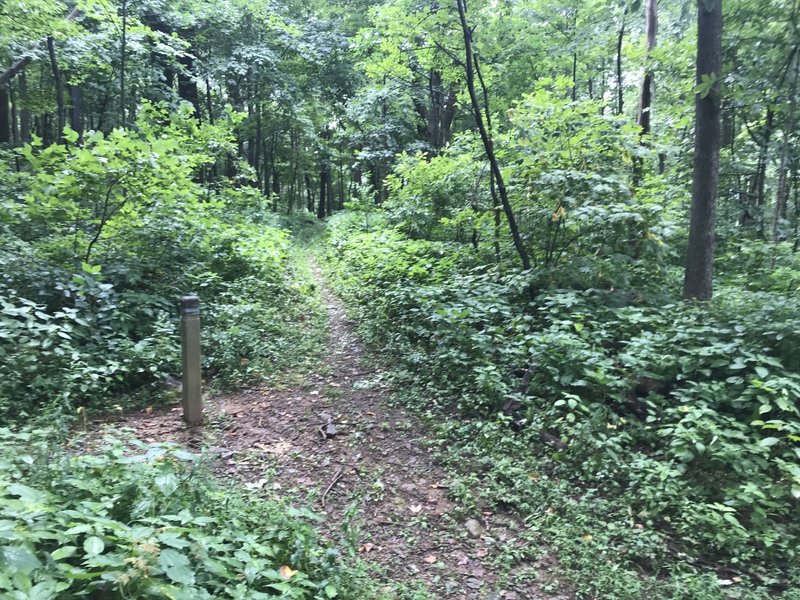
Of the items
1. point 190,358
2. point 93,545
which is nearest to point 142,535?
point 93,545

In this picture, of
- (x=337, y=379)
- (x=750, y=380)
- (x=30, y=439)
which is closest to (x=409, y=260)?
(x=337, y=379)

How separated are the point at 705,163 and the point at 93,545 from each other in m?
7.45

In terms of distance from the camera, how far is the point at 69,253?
20.4 feet

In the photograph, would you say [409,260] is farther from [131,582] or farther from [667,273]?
[131,582]

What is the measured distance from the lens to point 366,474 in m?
4.19

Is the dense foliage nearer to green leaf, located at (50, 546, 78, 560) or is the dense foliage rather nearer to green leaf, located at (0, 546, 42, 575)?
green leaf, located at (50, 546, 78, 560)

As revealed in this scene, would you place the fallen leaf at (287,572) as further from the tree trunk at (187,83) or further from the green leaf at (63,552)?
the tree trunk at (187,83)

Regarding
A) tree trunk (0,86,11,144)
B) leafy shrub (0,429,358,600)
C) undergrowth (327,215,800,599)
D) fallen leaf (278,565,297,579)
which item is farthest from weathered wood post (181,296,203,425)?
tree trunk (0,86,11,144)

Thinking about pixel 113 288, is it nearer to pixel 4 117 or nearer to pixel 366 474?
pixel 366 474

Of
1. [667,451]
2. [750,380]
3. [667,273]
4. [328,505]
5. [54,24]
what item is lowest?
[328,505]

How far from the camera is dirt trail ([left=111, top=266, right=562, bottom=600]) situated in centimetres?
319

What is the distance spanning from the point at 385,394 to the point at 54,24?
381 inches

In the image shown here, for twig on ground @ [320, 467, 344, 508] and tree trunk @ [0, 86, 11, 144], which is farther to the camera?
tree trunk @ [0, 86, 11, 144]

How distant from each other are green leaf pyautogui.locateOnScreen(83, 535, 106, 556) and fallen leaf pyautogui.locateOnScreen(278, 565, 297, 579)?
0.97 meters
